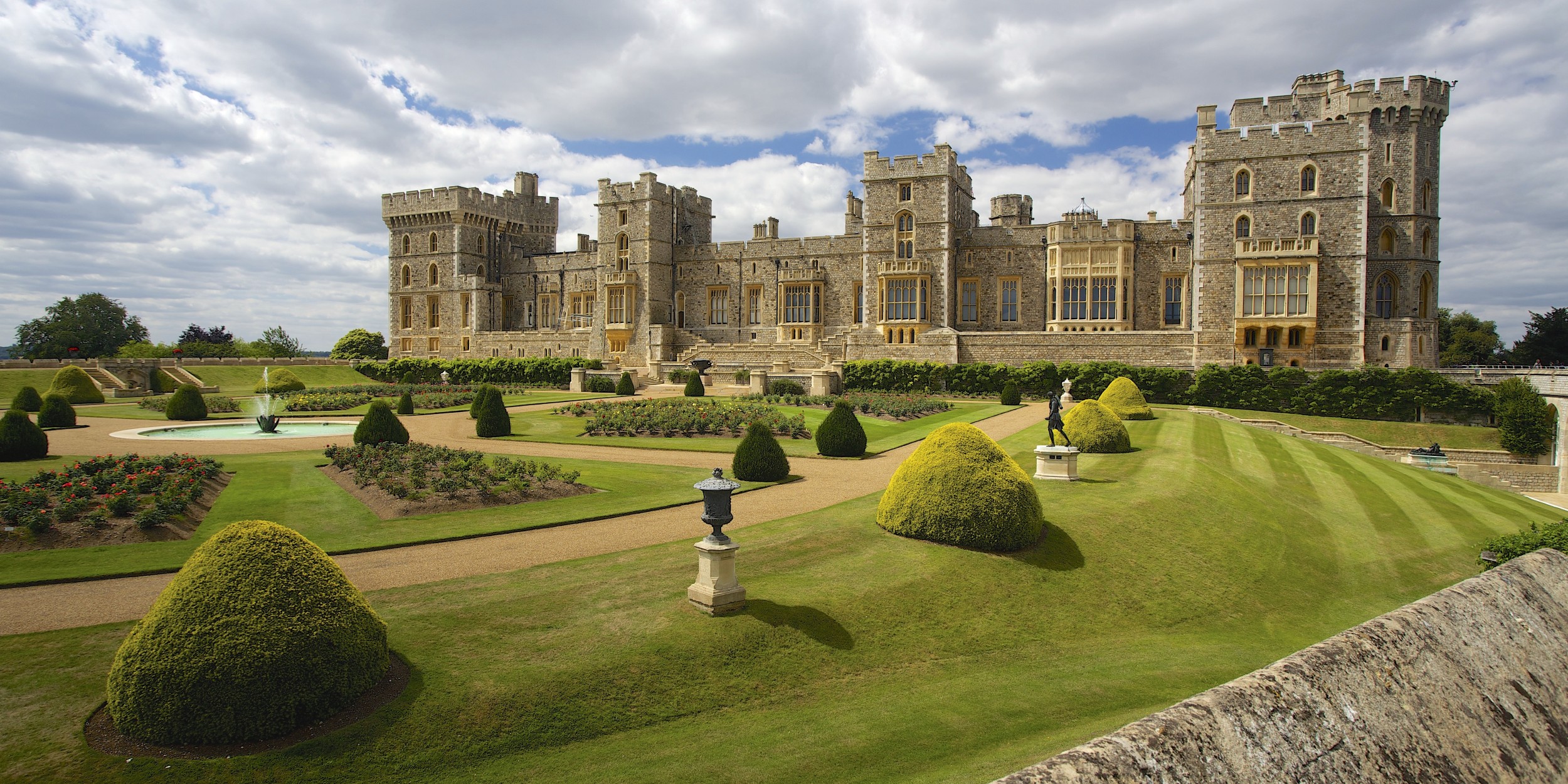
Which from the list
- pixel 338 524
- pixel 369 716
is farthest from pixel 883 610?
pixel 338 524

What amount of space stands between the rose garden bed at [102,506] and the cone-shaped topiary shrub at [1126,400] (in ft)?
86.3

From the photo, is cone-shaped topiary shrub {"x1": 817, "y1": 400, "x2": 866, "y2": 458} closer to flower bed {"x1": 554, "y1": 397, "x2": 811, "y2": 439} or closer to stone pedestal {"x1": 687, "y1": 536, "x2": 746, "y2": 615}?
flower bed {"x1": 554, "y1": 397, "x2": 811, "y2": 439}

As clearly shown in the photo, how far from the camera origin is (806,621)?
30.9ft

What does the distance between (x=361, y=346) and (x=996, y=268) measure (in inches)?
2374

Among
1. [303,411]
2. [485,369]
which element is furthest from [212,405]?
[485,369]

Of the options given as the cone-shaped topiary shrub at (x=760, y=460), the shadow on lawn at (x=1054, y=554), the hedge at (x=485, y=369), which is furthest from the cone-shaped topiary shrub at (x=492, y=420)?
the hedge at (x=485, y=369)

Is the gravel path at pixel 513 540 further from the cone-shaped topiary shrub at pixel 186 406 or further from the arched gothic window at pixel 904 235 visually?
the arched gothic window at pixel 904 235

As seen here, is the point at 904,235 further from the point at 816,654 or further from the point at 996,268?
the point at 816,654

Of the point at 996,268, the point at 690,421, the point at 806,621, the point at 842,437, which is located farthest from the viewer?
the point at 996,268

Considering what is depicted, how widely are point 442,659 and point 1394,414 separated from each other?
→ 39267 mm

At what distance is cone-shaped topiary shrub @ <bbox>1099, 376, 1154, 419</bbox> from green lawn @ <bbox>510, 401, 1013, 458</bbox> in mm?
4511

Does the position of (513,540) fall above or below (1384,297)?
below

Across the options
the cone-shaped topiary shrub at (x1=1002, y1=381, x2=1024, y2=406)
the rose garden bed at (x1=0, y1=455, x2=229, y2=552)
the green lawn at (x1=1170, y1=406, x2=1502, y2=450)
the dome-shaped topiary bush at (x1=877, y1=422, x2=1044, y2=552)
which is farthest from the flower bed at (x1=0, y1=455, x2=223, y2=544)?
the green lawn at (x1=1170, y1=406, x2=1502, y2=450)

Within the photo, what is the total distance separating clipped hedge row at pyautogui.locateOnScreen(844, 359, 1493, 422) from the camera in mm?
33344
